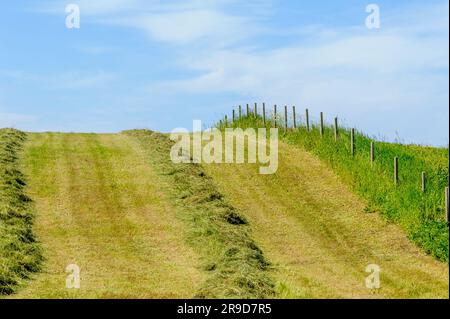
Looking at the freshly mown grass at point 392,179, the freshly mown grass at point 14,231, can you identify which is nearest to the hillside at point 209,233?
the freshly mown grass at point 14,231

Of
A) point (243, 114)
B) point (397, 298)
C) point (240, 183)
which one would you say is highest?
point (243, 114)

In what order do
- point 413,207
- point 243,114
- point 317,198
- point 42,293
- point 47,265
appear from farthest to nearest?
point 243,114 < point 317,198 < point 413,207 < point 47,265 < point 42,293

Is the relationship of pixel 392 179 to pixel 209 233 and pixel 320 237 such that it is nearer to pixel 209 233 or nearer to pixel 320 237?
pixel 320 237

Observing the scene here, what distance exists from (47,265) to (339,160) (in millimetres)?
14819

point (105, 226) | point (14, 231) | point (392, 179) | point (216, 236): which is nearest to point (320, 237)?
point (216, 236)

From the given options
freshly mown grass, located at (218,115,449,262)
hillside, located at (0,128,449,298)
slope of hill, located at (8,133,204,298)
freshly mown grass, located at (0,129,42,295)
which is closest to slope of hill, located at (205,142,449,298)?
hillside, located at (0,128,449,298)

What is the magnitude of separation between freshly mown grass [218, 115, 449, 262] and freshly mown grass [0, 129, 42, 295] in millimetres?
11710

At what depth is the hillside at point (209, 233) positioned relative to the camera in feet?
61.7

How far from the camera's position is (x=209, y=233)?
909 inches

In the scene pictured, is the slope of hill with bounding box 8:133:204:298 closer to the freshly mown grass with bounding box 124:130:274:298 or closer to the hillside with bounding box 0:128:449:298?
the hillside with bounding box 0:128:449:298
